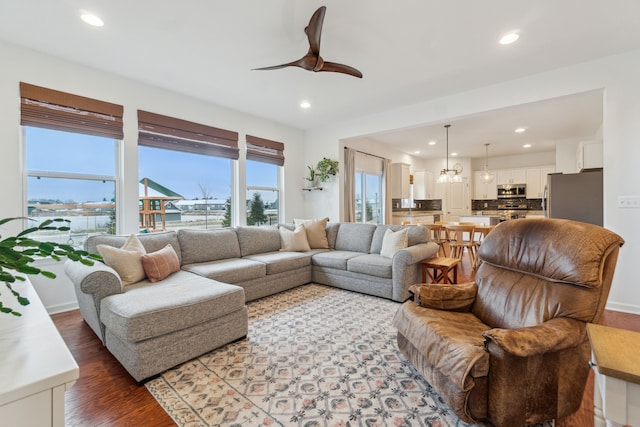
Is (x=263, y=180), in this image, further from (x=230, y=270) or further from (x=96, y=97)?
(x=96, y=97)

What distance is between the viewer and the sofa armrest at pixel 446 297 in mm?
1992

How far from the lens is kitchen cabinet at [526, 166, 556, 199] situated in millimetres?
7621

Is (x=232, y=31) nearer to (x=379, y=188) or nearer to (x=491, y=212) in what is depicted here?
(x=379, y=188)

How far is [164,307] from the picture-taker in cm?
195

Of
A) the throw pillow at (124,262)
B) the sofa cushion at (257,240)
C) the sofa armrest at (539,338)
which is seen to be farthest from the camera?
the sofa cushion at (257,240)

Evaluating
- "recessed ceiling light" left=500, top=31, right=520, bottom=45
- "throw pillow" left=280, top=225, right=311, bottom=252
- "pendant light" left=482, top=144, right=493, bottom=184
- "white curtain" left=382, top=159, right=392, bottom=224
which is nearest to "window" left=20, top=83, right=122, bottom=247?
"throw pillow" left=280, top=225, right=311, bottom=252

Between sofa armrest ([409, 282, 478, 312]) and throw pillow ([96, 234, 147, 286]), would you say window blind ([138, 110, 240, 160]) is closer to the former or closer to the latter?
throw pillow ([96, 234, 147, 286])

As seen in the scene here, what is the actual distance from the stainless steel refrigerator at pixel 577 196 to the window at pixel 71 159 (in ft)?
19.1

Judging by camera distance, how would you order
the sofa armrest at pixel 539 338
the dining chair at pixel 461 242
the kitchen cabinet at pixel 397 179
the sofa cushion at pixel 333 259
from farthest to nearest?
the kitchen cabinet at pixel 397 179 → the dining chair at pixel 461 242 → the sofa cushion at pixel 333 259 → the sofa armrest at pixel 539 338

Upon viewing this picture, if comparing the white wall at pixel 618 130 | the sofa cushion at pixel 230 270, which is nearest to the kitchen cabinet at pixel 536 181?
the white wall at pixel 618 130

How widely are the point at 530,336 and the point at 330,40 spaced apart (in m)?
2.78

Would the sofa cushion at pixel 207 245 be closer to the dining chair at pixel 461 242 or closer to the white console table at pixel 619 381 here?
the white console table at pixel 619 381

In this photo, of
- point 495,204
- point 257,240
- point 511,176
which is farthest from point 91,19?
point 495,204

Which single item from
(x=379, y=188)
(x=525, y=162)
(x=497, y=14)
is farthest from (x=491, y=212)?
(x=497, y=14)
